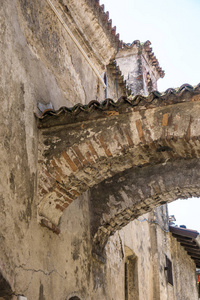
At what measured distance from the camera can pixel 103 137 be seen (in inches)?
193

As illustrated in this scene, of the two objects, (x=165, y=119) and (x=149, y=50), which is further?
(x=149, y=50)

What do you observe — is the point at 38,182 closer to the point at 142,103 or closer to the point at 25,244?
the point at 25,244

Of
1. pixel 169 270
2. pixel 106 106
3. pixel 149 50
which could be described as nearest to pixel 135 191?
pixel 106 106

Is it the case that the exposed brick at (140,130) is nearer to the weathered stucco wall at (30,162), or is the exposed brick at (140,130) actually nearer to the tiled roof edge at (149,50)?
the weathered stucco wall at (30,162)

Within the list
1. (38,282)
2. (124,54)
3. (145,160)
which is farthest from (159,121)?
(124,54)

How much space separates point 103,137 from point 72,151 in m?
0.41

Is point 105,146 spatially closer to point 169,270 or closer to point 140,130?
point 140,130

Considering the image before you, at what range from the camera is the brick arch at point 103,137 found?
4.67 meters

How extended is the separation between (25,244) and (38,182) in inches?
30.6

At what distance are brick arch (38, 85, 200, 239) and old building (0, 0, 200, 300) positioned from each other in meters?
0.01

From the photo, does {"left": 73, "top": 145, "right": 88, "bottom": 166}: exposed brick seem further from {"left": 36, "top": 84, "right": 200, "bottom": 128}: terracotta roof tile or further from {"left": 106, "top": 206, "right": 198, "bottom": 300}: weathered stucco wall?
{"left": 106, "top": 206, "right": 198, "bottom": 300}: weathered stucco wall

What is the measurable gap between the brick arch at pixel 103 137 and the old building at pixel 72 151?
1 centimetres

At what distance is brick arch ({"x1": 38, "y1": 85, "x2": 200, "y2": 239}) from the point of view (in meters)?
4.67

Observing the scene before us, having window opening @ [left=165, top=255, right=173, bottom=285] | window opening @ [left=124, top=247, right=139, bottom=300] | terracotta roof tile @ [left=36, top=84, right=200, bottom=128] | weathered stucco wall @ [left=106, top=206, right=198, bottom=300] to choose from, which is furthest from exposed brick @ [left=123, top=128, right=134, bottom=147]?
window opening @ [left=165, top=255, right=173, bottom=285]
